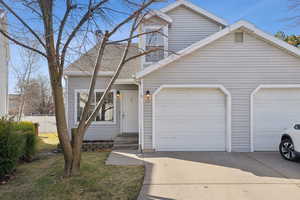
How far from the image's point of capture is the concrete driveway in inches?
168

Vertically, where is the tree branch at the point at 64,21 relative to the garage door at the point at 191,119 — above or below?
above

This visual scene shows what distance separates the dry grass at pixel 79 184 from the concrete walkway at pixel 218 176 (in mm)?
413

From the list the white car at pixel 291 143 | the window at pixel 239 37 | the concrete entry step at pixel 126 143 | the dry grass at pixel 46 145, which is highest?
the window at pixel 239 37

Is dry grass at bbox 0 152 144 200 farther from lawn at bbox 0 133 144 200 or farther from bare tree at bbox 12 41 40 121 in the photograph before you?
bare tree at bbox 12 41 40 121

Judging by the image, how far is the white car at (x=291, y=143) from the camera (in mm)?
6246

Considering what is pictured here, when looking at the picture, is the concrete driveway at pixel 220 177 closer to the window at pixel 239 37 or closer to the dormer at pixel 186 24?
the window at pixel 239 37

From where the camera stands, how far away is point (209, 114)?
8.15 m

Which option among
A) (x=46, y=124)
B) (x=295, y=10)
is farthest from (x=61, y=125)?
(x=46, y=124)

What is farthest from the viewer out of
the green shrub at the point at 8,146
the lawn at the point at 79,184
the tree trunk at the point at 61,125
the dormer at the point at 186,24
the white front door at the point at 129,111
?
the white front door at the point at 129,111

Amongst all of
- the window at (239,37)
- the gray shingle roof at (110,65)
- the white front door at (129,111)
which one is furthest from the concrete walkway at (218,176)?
the gray shingle roof at (110,65)

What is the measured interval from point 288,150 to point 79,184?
21.8ft

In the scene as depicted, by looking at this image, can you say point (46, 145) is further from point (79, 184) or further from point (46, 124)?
point (79, 184)

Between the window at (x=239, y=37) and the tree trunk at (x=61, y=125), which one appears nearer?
the tree trunk at (x=61, y=125)

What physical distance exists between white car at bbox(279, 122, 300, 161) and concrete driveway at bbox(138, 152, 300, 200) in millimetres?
291
